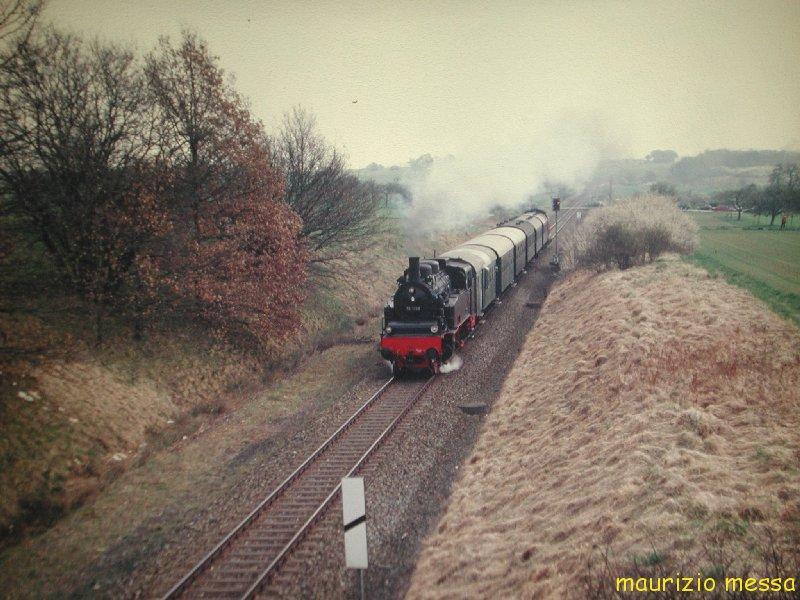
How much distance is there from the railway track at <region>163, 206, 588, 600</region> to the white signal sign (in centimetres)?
202

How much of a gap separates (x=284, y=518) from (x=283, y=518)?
0.02 metres

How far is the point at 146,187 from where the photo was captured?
46.8ft

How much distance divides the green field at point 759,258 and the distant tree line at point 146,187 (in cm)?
1635

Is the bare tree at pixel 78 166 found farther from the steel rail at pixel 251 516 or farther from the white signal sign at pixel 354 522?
the white signal sign at pixel 354 522

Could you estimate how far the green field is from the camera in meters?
16.2

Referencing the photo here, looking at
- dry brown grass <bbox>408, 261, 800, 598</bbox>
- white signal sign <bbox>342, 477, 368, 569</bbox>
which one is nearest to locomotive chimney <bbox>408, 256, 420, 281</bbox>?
dry brown grass <bbox>408, 261, 800, 598</bbox>

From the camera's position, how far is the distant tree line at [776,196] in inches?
840

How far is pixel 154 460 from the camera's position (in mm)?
11547

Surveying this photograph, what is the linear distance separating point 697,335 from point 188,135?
16.8 m

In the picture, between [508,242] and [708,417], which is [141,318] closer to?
[708,417]

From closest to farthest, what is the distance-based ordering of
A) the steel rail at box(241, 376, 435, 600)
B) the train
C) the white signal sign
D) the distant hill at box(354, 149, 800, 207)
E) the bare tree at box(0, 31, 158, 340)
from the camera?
1. the white signal sign
2. the steel rail at box(241, 376, 435, 600)
3. the bare tree at box(0, 31, 158, 340)
4. the train
5. the distant hill at box(354, 149, 800, 207)

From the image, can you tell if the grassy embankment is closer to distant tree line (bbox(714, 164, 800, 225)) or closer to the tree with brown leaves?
the tree with brown leaves

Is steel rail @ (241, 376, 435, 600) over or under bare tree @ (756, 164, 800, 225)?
under

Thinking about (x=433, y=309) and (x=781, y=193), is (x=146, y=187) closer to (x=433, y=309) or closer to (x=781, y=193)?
(x=433, y=309)
